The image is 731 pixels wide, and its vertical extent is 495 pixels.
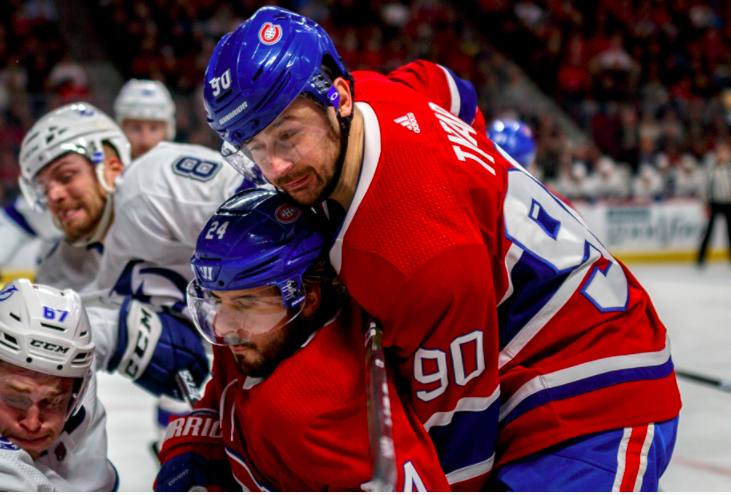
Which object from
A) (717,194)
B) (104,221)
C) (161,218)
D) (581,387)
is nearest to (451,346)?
(581,387)

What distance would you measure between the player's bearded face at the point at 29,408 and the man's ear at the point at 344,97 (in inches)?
38.2

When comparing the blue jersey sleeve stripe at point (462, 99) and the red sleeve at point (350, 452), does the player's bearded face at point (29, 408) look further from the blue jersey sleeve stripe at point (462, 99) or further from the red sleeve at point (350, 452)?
the blue jersey sleeve stripe at point (462, 99)

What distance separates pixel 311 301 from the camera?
1674mm

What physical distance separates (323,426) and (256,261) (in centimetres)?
36

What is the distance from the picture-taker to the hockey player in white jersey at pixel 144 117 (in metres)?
3.93

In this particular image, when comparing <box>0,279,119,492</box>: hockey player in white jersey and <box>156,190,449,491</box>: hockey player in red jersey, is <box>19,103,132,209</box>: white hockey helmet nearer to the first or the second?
<box>0,279,119,492</box>: hockey player in white jersey

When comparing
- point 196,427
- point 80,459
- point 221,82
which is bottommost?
A: point 80,459

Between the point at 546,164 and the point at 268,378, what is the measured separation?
8018 mm

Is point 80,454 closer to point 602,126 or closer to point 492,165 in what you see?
point 492,165

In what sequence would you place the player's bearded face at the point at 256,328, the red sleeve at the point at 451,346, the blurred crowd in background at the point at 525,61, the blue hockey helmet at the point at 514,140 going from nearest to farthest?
the red sleeve at the point at 451,346 < the player's bearded face at the point at 256,328 < the blue hockey helmet at the point at 514,140 < the blurred crowd in background at the point at 525,61

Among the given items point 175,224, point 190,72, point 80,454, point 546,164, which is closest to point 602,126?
point 546,164

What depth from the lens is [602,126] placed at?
32.8ft

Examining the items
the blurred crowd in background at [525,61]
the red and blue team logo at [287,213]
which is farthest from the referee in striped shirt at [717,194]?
the red and blue team logo at [287,213]

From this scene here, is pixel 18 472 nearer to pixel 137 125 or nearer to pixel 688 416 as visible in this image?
pixel 688 416
